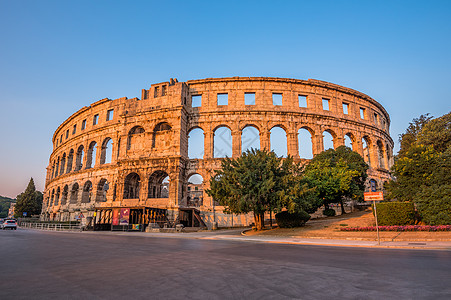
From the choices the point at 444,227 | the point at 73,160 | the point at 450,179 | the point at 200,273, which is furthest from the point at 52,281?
the point at 73,160

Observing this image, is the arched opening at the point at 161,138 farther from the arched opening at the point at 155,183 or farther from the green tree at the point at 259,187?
the green tree at the point at 259,187

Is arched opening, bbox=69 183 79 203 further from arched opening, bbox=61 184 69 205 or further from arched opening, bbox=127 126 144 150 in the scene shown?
arched opening, bbox=127 126 144 150

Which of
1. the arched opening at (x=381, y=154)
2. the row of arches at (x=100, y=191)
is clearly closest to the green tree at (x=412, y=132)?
the arched opening at (x=381, y=154)

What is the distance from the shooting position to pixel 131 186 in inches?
1328

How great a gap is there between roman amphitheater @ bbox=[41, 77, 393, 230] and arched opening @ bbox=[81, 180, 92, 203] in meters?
0.13

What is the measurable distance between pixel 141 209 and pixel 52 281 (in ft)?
75.0

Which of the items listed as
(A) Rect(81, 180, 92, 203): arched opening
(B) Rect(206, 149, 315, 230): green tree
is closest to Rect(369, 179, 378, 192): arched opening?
(B) Rect(206, 149, 315, 230): green tree

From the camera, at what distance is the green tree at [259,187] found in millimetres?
18688

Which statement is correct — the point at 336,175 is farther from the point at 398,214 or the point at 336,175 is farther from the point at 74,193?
the point at 74,193

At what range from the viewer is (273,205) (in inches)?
754

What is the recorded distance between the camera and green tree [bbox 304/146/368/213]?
983 inches

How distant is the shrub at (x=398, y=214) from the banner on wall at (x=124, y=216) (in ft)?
70.2

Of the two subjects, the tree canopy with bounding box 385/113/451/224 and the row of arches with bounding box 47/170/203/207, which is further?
the row of arches with bounding box 47/170/203/207

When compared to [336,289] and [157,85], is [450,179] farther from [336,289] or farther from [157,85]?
[157,85]
